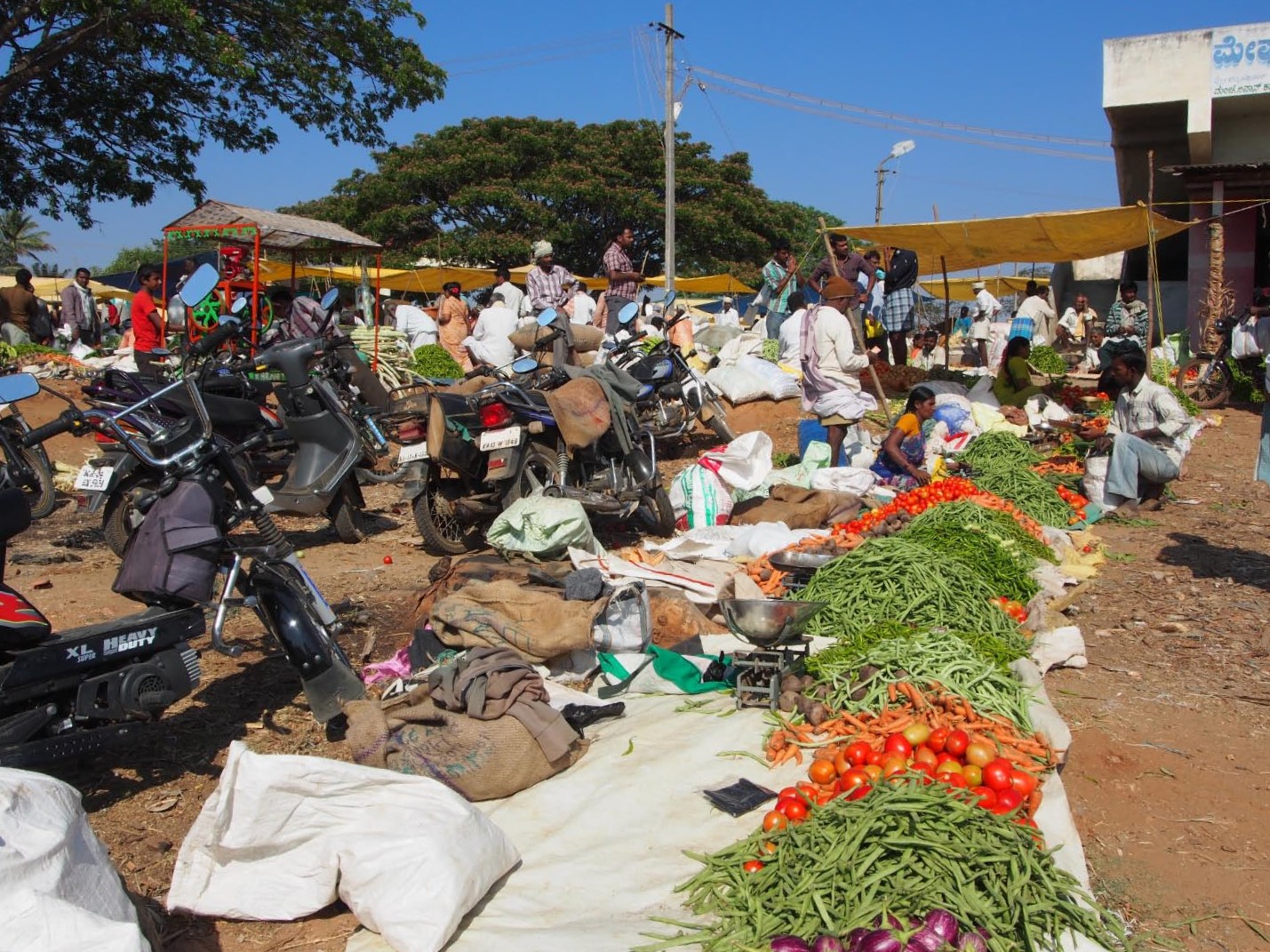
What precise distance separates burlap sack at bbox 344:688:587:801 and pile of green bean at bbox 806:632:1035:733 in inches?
44.3

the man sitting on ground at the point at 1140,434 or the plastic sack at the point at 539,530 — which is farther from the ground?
the man sitting on ground at the point at 1140,434

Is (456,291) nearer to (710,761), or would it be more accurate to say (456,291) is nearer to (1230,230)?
(710,761)

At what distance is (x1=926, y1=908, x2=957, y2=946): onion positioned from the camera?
245 centimetres

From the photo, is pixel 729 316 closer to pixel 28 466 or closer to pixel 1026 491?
pixel 1026 491

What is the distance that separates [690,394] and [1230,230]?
1154 cm

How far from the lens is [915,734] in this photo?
11.2 feet

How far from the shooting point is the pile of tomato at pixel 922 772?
10.1 ft

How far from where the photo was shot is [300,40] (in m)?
14.2

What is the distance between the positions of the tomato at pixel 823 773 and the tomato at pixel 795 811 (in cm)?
20

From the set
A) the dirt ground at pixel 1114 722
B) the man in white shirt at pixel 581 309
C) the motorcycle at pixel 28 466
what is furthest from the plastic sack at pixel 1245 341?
the motorcycle at pixel 28 466

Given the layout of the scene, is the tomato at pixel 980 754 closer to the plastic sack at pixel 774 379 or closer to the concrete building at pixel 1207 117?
the plastic sack at pixel 774 379

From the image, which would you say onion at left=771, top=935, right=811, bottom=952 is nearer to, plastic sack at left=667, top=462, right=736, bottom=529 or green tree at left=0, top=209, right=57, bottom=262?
plastic sack at left=667, top=462, right=736, bottom=529

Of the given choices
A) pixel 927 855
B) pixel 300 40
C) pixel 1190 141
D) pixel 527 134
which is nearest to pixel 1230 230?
pixel 1190 141

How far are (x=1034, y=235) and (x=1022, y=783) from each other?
432 inches
